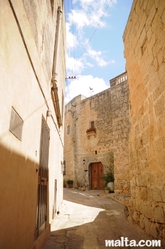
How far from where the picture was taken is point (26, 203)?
206 centimetres

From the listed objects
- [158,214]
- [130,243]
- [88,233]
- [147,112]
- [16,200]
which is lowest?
[88,233]

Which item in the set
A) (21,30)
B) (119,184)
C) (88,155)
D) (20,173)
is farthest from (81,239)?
(88,155)

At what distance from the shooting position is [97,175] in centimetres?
1384

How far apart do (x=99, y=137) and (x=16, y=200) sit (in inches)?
492

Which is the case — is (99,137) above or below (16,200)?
above

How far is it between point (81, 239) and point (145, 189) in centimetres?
151

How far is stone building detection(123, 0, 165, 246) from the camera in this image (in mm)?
2640

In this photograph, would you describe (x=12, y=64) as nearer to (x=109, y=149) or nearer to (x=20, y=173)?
(x=20, y=173)

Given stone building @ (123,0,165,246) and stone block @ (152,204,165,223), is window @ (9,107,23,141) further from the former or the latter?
stone block @ (152,204,165,223)

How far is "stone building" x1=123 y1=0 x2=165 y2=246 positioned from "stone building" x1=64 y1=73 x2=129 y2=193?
7219mm

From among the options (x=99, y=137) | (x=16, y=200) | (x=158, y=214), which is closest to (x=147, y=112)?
(x=158, y=214)

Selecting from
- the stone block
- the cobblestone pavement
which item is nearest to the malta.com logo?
the cobblestone pavement

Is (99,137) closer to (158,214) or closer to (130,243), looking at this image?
(130,243)

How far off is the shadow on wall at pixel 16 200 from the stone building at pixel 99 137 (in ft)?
29.6
